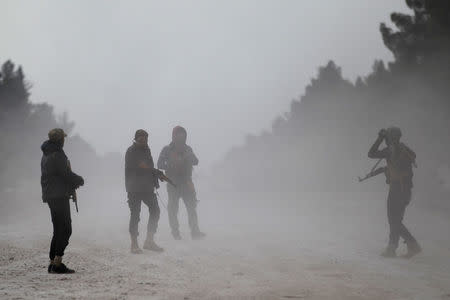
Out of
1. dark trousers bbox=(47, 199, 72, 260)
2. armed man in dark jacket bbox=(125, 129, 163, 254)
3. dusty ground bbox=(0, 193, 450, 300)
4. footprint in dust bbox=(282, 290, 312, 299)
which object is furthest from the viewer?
armed man in dark jacket bbox=(125, 129, 163, 254)

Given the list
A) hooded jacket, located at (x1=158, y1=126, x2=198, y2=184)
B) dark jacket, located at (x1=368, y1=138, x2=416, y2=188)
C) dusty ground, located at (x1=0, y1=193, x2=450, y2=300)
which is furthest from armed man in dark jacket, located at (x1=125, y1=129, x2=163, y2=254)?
dark jacket, located at (x1=368, y1=138, x2=416, y2=188)

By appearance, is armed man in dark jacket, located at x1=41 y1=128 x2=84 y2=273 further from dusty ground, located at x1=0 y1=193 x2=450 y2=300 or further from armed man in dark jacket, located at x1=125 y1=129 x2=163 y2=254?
armed man in dark jacket, located at x1=125 y1=129 x2=163 y2=254

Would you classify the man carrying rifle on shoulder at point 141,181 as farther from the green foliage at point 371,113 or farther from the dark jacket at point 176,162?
the green foliage at point 371,113

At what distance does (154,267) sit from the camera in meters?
6.41

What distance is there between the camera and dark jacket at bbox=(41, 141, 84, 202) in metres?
6.36

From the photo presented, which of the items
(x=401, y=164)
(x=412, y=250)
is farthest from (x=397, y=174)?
(x=412, y=250)

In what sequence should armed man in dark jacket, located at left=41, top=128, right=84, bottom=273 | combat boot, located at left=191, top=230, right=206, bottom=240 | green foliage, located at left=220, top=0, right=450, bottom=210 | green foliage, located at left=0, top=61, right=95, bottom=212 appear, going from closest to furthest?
armed man in dark jacket, located at left=41, top=128, right=84, bottom=273, combat boot, located at left=191, top=230, right=206, bottom=240, green foliage, located at left=220, top=0, right=450, bottom=210, green foliage, located at left=0, top=61, right=95, bottom=212

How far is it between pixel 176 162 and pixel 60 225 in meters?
4.33

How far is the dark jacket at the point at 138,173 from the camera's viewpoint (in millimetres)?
8320

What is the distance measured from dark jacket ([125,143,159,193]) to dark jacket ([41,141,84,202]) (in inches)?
74.8

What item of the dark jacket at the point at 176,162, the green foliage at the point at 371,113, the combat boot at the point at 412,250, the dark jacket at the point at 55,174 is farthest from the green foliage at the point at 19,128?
the combat boot at the point at 412,250

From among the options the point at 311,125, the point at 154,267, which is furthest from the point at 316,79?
the point at 154,267

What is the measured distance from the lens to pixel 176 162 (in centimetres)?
1043

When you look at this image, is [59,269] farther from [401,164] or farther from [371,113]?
[371,113]
